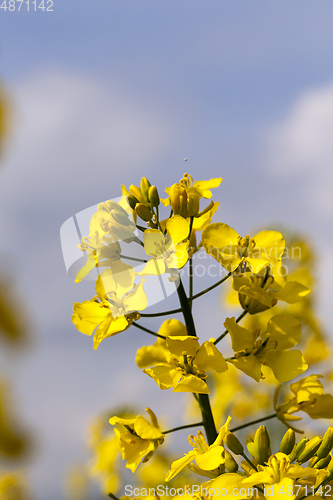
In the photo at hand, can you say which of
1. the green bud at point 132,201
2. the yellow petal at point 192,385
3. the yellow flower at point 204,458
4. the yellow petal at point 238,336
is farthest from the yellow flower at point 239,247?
the yellow flower at point 204,458

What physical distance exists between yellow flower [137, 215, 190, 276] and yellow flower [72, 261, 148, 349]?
0.26 ft

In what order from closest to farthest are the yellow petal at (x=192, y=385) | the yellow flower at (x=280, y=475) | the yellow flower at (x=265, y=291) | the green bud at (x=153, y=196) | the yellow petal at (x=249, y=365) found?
1. the yellow flower at (x=280, y=475)
2. the yellow petal at (x=192, y=385)
3. the yellow petal at (x=249, y=365)
4. the yellow flower at (x=265, y=291)
5. the green bud at (x=153, y=196)

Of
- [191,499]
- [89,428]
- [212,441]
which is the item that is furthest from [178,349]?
[89,428]

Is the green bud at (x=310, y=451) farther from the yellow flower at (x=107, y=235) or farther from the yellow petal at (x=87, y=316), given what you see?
the yellow flower at (x=107, y=235)

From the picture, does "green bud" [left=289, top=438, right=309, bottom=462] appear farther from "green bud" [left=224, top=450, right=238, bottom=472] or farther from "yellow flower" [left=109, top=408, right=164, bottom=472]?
"yellow flower" [left=109, top=408, right=164, bottom=472]

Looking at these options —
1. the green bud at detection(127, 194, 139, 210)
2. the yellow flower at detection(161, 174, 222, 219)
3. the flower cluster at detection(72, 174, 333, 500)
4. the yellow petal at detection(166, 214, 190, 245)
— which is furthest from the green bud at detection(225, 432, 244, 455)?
the green bud at detection(127, 194, 139, 210)

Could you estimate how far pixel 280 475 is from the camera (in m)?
1.42

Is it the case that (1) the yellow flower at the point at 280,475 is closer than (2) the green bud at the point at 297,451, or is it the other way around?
(1) the yellow flower at the point at 280,475

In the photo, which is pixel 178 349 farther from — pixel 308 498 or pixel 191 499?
pixel 308 498

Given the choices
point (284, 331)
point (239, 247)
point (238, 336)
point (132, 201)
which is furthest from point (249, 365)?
point (132, 201)

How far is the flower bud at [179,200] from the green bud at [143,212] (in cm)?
11

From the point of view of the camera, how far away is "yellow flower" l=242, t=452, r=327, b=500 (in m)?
1.34

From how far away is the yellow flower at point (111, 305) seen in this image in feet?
5.41

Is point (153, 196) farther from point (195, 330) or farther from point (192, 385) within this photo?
point (192, 385)
